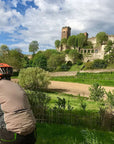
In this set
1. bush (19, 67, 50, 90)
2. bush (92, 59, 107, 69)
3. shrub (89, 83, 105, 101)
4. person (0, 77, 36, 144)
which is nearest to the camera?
person (0, 77, 36, 144)

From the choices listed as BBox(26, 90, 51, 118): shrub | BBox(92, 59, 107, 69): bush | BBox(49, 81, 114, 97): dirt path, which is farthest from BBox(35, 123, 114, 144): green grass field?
BBox(92, 59, 107, 69): bush

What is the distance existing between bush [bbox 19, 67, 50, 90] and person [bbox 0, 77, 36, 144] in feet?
60.5

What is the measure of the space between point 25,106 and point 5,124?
408 millimetres

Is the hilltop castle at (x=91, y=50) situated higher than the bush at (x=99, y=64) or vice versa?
the hilltop castle at (x=91, y=50)

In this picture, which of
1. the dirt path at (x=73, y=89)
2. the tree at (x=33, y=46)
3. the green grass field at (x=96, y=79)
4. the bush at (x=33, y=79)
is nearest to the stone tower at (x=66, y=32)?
the tree at (x=33, y=46)

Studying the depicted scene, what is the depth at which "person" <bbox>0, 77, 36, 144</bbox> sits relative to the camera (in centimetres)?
236

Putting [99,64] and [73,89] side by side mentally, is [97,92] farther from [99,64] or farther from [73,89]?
[99,64]

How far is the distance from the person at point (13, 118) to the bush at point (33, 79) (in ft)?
60.5

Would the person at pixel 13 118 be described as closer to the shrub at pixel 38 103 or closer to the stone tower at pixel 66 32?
the shrub at pixel 38 103

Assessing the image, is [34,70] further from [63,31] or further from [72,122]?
[63,31]

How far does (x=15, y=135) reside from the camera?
236 cm

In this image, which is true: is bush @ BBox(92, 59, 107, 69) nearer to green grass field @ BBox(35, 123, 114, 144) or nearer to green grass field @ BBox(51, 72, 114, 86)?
green grass field @ BBox(51, 72, 114, 86)

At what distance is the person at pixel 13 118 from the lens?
236 centimetres

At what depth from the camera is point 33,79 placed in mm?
21047
